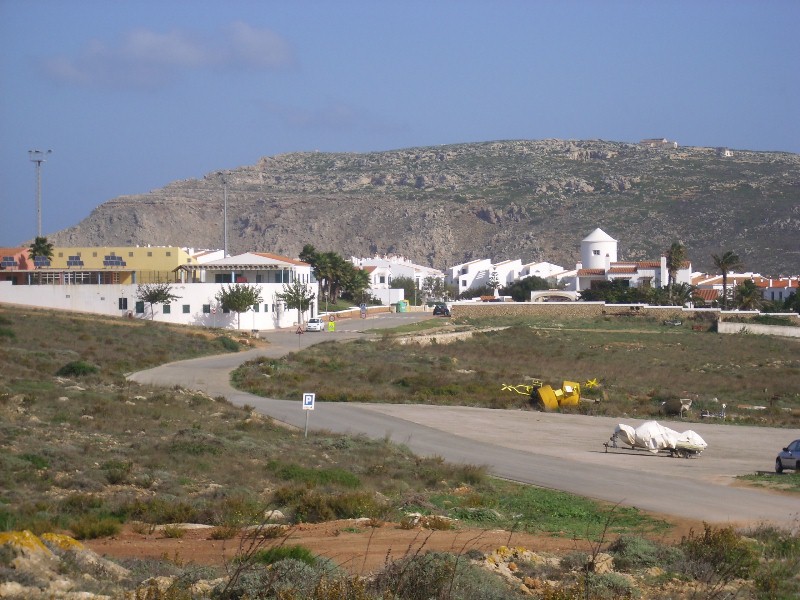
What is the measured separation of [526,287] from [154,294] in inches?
1896

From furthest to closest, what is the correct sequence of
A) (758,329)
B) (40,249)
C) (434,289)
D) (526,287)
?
1. (434,289)
2. (526,287)
3. (40,249)
4. (758,329)

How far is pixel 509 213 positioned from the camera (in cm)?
16300

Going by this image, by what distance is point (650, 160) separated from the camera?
190 m

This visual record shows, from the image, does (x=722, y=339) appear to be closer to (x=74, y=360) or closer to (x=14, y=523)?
(x=74, y=360)

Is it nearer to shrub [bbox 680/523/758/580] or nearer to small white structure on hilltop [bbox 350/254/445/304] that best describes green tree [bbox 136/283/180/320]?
small white structure on hilltop [bbox 350/254/445/304]

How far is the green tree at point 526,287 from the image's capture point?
324ft

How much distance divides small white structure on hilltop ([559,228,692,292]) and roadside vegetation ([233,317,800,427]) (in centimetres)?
1956

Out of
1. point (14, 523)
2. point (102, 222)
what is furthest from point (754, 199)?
point (14, 523)

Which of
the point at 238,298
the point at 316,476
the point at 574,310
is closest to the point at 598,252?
the point at 574,310

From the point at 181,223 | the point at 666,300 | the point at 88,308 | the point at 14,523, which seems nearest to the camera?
the point at 14,523

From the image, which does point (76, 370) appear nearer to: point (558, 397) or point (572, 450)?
point (558, 397)

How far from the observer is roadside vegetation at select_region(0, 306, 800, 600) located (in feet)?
27.7

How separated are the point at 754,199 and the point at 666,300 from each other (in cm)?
7408

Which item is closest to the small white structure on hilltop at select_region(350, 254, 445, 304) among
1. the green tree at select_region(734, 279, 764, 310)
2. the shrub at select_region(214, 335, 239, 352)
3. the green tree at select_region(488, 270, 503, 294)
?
the green tree at select_region(488, 270, 503, 294)
